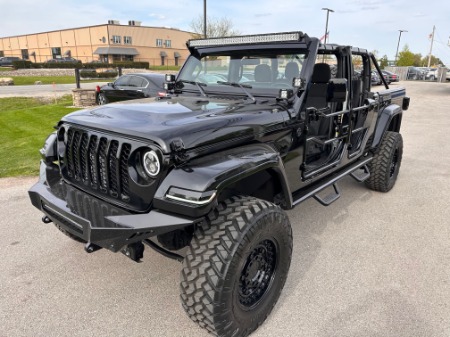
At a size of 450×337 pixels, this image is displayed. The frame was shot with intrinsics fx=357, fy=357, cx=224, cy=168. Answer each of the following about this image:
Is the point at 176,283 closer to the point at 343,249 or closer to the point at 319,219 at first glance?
the point at 343,249

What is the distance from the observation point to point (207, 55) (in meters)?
3.80

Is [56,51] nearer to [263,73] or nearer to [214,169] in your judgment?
[263,73]

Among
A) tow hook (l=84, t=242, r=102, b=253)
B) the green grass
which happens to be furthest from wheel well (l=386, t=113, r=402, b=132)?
the green grass

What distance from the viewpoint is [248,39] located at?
11.3 ft

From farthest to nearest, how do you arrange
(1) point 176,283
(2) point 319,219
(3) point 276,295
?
(2) point 319,219 < (1) point 176,283 < (3) point 276,295

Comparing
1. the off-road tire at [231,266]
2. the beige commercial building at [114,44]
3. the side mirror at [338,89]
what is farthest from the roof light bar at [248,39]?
the beige commercial building at [114,44]

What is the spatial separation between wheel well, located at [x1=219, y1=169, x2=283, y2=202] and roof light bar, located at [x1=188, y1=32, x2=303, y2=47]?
128 centimetres

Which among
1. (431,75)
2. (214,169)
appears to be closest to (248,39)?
(214,169)

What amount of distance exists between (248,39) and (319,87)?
0.84 m

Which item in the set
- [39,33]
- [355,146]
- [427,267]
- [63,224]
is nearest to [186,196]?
[63,224]

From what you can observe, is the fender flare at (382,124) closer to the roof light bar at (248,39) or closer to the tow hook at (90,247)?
the roof light bar at (248,39)

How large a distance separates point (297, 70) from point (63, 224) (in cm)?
235

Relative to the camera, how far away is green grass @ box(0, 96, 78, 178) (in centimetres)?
611

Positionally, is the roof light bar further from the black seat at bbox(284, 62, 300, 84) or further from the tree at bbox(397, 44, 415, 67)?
the tree at bbox(397, 44, 415, 67)
